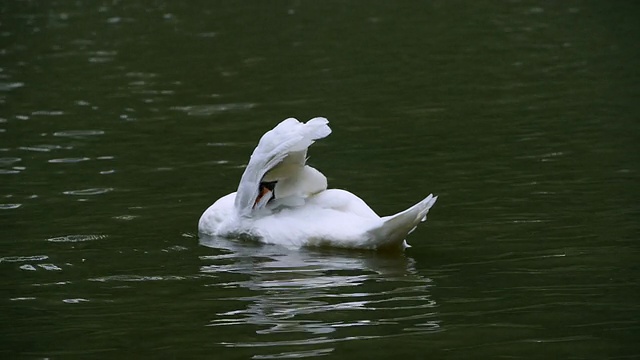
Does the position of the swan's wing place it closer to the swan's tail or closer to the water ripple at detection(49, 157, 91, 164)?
the swan's tail

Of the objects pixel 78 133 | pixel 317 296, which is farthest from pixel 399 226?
pixel 78 133

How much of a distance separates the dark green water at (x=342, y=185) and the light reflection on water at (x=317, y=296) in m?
0.03

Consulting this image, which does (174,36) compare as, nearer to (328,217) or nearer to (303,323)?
(328,217)

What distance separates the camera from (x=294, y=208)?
1000cm

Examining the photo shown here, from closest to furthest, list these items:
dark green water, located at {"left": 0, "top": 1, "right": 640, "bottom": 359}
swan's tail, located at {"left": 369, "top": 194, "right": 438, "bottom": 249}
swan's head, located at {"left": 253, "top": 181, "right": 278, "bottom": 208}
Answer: dark green water, located at {"left": 0, "top": 1, "right": 640, "bottom": 359} < swan's tail, located at {"left": 369, "top": 194, "right": 438, "bottom": 249} < swan's head, located at {"left": 253, "top": 181, "right": 278, "bottom": 208}

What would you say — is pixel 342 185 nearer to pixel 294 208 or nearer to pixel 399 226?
pixel 294 208

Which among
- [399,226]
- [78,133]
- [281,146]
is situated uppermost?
[281,146]

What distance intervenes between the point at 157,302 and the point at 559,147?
5.77 metres

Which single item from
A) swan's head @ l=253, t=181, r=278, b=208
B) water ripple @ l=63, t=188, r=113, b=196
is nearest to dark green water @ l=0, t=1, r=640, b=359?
water ripple @ l=63, t=188, r=113, b=196

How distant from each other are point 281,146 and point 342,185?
2.58m

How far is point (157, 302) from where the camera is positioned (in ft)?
27.3

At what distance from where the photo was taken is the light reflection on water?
7273 millimetres

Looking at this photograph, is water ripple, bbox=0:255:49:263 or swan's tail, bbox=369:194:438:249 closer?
swan's tail, bbox=369:194:438:249

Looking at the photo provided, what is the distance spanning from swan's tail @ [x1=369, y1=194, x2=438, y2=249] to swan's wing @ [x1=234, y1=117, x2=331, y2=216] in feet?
2.69
